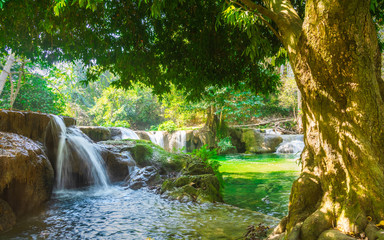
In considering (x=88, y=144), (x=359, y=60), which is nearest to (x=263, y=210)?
(x=359, y=60)

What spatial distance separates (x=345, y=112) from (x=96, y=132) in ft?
41.7

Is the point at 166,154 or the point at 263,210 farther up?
the point at 166,154

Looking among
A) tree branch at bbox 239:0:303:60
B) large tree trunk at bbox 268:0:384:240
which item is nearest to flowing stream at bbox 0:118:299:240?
large tree trunk at bbox 268:0:384:240

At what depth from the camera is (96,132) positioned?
13.1 metres

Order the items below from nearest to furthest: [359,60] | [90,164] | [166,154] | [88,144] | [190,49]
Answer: [359,60]
[190,49]
[90,164]
[88,144]
[166,154]

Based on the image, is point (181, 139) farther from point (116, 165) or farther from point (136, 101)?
point (136, 101)

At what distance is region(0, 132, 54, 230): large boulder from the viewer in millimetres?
4605

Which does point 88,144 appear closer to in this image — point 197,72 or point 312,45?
point 197,72

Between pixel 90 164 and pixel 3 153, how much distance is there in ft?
12.0

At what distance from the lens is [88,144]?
349 inches

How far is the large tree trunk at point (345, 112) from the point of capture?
7.64 ft

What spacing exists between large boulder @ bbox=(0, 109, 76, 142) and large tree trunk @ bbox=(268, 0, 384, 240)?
7.75 meters

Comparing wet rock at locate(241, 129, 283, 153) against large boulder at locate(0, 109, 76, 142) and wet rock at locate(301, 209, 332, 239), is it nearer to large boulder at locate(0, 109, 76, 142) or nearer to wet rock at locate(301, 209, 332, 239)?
large boulder at locate(0, 109, 76, 142)

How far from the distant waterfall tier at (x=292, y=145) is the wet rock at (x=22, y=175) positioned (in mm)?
16766
